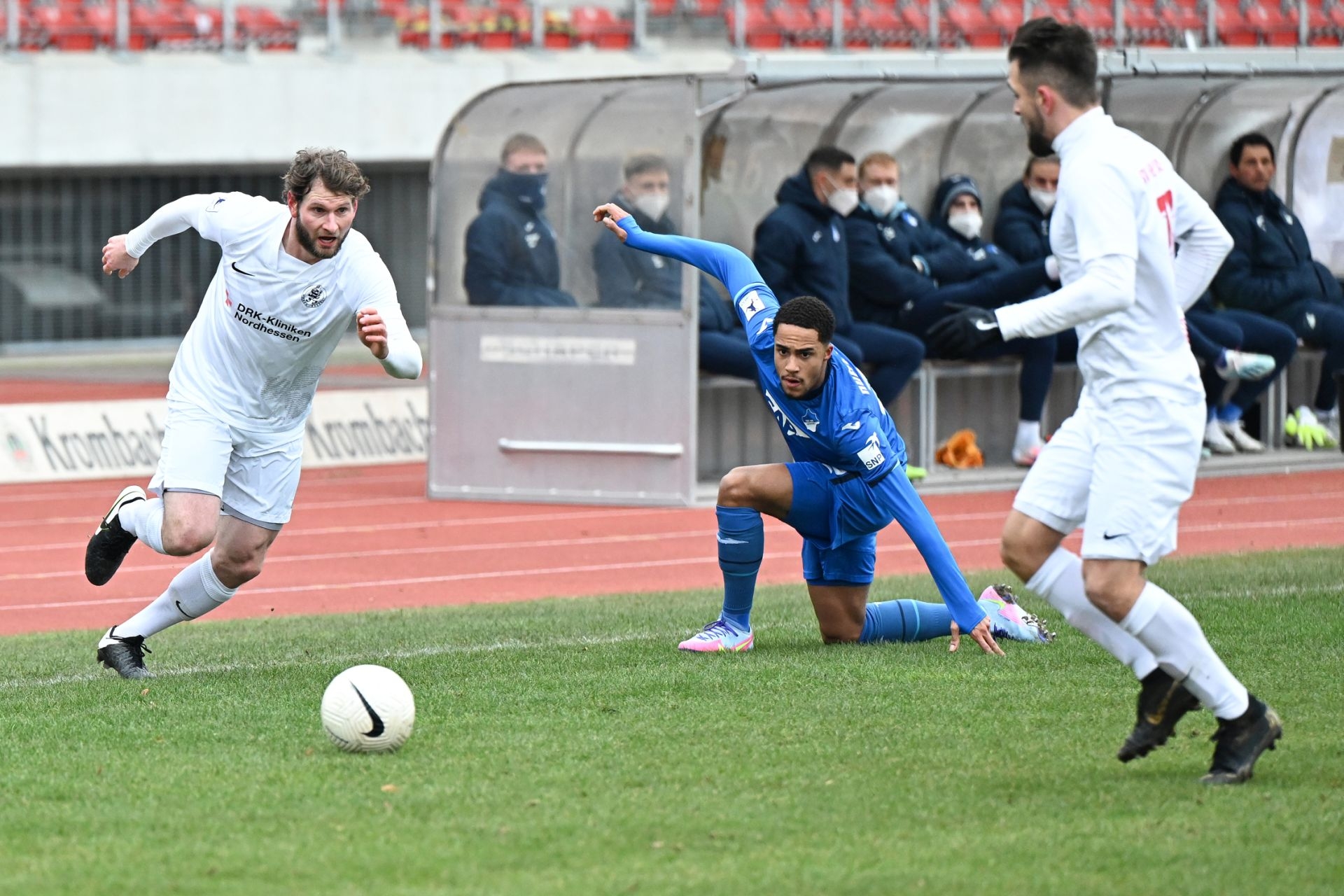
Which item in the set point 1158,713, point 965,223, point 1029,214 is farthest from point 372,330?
point 1029,214

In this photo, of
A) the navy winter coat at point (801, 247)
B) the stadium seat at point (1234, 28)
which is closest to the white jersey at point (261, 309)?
the navy winter coat at point (801, 247)

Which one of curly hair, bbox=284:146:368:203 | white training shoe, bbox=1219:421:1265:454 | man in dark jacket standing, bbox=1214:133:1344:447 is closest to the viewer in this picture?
curly hair, bbox=284:146:368:203

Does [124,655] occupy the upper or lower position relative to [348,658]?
upper

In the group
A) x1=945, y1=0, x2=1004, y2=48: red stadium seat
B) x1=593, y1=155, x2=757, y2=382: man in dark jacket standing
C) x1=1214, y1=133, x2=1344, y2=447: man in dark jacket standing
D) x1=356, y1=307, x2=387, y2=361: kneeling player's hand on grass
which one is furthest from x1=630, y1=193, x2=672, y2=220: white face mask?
x1=945, y1=0, x2=1004, y2=48: red stadium seat

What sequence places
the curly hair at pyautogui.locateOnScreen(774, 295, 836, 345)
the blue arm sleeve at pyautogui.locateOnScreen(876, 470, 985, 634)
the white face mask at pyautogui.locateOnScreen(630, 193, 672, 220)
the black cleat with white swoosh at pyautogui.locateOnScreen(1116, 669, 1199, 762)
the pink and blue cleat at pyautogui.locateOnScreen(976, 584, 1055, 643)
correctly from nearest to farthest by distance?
the black cleat with white swoosh at pyautogui.locateOnScreen(1116, 669, 1199, 762) → the blue arm sleeve at pyautogui.locateOnScreen(876, 470, 985, 634) → the curly hair at pyautogui.locateOnScreen(774, 295, 836, 345) → the pink and blue cleat at pyautogui.locateOnScreen(976, 584, 1055, 643) → the white face mask at pyautogui.locateOnScreen(630, 193, 672, 220)

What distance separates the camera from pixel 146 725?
6297 mm

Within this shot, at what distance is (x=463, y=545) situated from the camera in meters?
12.2

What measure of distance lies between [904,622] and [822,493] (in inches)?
27.3

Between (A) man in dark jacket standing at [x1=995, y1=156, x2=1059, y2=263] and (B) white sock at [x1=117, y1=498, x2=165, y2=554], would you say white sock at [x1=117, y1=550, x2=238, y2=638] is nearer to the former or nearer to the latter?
(B) white sock at [x1=117, y1=498, x2=165, y2=554]

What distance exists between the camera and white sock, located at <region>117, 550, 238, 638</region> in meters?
7.28

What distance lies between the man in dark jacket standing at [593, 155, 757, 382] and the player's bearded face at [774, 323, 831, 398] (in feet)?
20.4

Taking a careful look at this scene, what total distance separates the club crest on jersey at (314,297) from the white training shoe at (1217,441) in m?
10.2

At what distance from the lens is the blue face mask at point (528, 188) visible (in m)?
13.9

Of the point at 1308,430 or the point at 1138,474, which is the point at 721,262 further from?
the point at 1308,430
